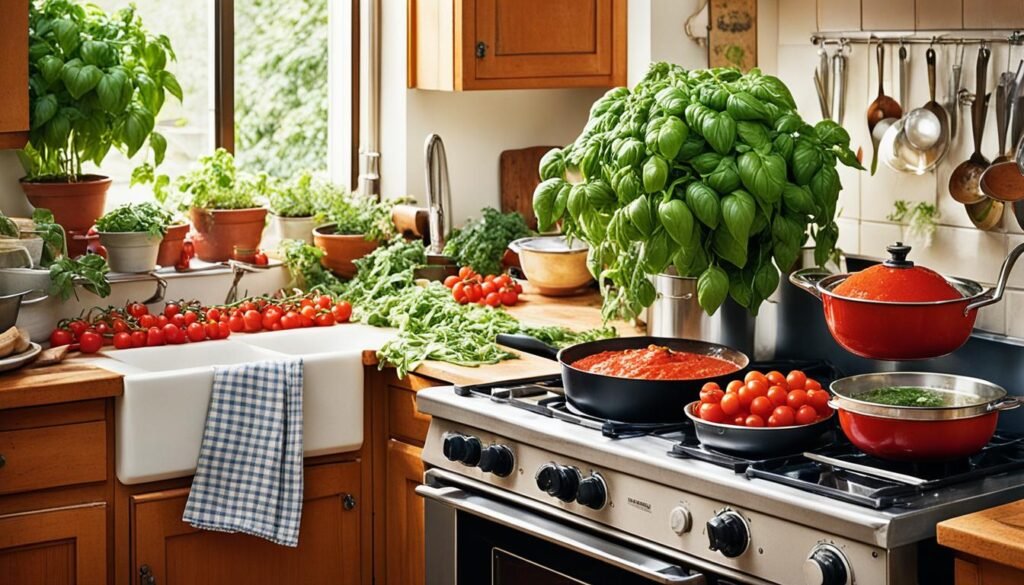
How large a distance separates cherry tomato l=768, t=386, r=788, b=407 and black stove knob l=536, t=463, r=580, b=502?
0.38 m

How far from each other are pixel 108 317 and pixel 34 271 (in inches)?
9.9

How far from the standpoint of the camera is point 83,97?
144 inches

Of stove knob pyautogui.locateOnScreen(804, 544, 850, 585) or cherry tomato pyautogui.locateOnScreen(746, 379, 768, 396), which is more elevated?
cherry tomato pyautogui.locateOnScreen(746, 379, 768, 396)

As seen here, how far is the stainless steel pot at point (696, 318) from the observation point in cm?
300

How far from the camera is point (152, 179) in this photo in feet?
13.1

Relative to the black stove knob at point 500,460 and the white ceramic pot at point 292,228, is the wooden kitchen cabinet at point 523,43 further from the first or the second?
the black stove knob at point 500,460

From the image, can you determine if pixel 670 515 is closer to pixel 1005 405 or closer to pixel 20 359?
pixel 1005 405

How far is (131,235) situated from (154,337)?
0.34 meters

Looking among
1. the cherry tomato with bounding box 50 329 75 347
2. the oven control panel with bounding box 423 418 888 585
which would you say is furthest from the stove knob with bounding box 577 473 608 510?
the cherry tomato with bounding box 50 329 75 347

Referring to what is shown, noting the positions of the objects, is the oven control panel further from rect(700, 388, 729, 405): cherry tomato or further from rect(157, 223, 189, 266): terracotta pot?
rect(157, 223, 189, 266): terracotta pot

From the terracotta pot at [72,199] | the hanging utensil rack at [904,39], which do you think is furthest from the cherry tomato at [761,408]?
the terracotta pot at [72,199]

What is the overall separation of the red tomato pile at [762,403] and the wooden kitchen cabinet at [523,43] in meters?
1.73

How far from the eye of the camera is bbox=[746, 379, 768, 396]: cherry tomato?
7.92 feet

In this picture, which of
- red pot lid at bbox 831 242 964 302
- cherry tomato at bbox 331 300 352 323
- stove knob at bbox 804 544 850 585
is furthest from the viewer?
cherry tomato at bbox 331 300 352 323
